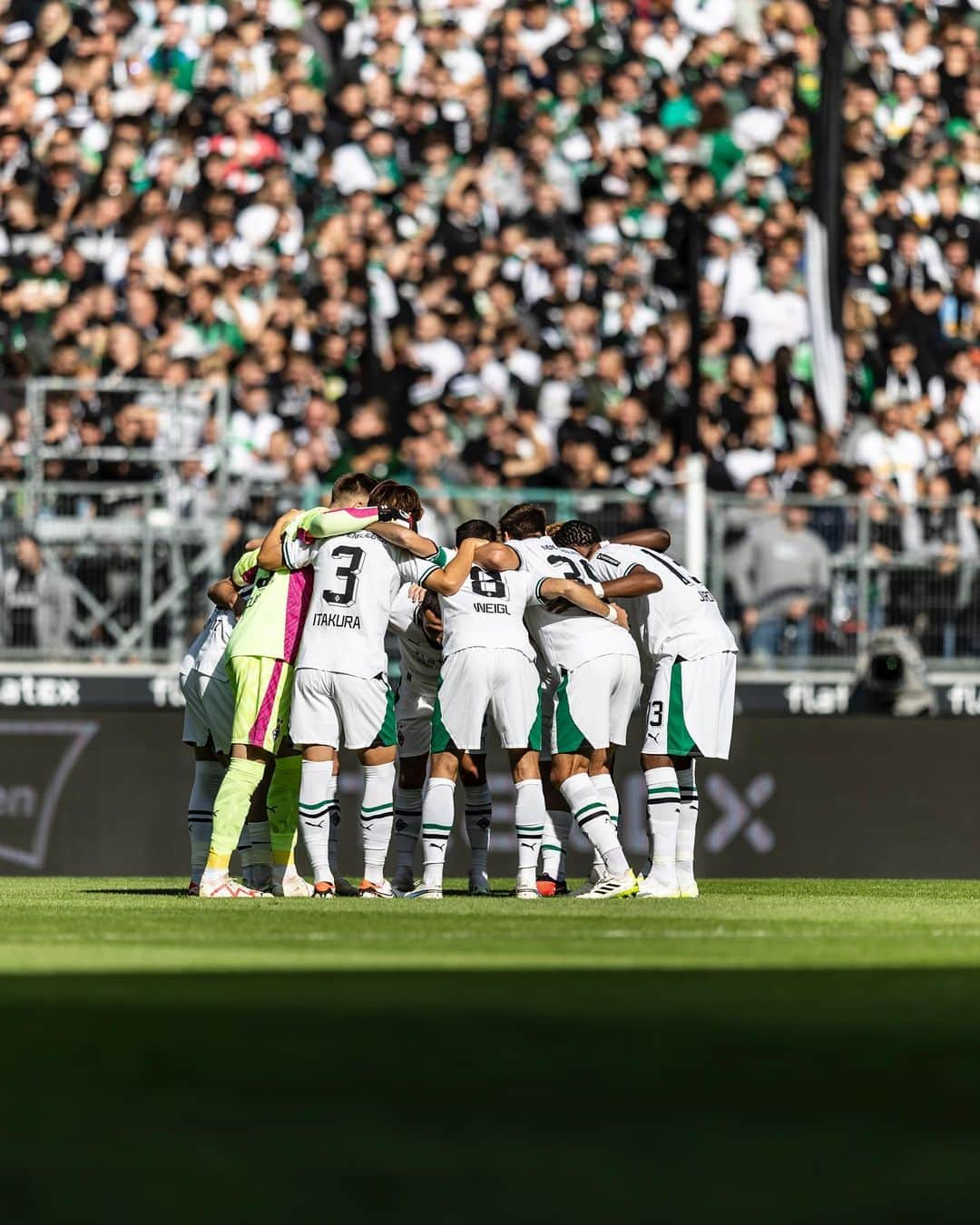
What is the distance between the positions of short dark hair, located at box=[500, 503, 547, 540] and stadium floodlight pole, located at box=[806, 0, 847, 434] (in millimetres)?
5789

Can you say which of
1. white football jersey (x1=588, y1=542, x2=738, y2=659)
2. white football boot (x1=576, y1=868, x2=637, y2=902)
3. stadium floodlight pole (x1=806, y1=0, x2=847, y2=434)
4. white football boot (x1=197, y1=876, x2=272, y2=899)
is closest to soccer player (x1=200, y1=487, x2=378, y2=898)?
white football boot (x1=197, y1=876, x2=272, y2=899)

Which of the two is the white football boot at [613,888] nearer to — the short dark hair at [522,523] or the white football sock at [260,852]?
the white football sock at [260,852]

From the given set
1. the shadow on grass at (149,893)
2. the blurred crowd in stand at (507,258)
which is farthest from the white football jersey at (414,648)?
the blurred crowd in stand at (507,258)

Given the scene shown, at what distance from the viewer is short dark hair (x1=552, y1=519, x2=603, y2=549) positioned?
12.7 m

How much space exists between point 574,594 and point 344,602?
1.30 metres

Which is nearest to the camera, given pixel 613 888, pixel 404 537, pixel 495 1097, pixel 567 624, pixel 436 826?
pixel 495 1097

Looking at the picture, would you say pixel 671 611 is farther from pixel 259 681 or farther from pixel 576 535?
pixel 259 681

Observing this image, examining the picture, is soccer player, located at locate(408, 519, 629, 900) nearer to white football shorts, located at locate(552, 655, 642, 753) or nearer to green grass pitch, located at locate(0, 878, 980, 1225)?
white football shorts, located at locate(552, 655, 642, 753)

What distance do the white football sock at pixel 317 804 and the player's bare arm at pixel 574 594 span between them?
1523 mm

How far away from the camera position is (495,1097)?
15.4 feet

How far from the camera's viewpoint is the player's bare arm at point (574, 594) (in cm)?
1212

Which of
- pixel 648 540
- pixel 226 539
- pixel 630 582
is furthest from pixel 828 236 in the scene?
pixel 630 582

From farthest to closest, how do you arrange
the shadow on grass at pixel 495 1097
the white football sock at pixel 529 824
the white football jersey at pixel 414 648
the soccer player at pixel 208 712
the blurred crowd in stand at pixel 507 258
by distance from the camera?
the blurred crowd in stand at pixel 507 258 → the white football jersey at pixel 414 648 → the soccer player at pixel 208 712 → the white football sock at pixel 529 824 → the shadow on grass at pixel 495 1097

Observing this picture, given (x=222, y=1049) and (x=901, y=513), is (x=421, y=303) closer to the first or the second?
(x=901, y=513)
